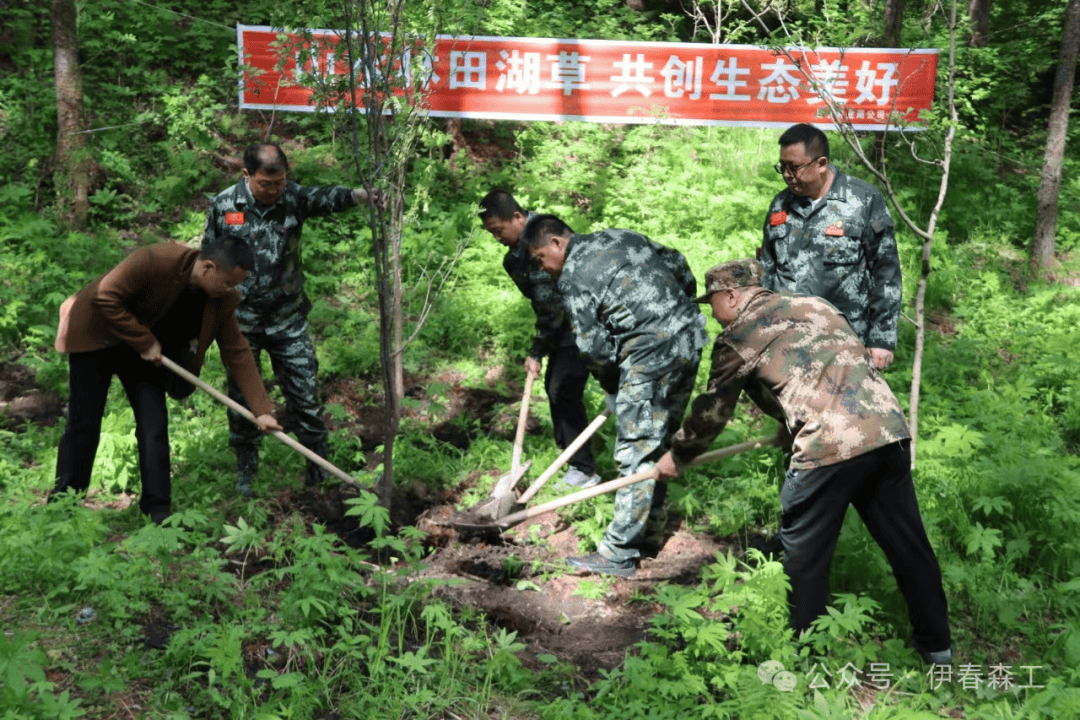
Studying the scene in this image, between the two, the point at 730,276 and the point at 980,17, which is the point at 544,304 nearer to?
the point at 730,276

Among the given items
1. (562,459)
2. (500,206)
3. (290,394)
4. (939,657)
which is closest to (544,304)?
(500,206)

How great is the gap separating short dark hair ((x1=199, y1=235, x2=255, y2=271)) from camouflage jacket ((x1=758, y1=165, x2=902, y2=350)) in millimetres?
2643

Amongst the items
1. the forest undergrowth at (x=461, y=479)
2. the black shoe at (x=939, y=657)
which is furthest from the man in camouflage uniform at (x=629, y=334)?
the black shoe at (x=939, y=657)

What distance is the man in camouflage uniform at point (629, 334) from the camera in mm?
4797

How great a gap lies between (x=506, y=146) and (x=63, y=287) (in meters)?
4.95

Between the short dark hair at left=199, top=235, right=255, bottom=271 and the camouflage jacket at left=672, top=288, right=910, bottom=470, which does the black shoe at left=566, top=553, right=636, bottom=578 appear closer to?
the camouflage jacket at left=672, top=288, right=910, bottom=470

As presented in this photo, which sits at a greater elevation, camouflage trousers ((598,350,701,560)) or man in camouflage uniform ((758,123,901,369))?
man in camouflage uniform ((758,123,901,369))

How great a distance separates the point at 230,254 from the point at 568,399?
2.29 metres

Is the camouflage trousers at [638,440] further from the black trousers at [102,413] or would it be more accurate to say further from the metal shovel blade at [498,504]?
the black trousers at [102,413]

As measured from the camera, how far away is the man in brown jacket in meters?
4.59

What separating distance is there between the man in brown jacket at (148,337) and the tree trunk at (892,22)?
722cm

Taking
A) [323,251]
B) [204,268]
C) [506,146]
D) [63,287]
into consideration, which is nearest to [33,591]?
[204,268]

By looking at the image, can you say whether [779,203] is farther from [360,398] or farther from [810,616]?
[360,398]

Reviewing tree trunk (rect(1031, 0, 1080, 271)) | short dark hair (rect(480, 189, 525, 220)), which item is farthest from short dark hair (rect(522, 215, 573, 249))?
tree trunk (rect(1031, 0, 1080, 271))
